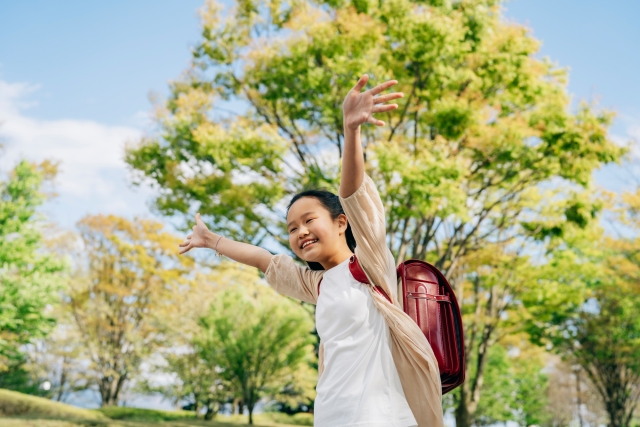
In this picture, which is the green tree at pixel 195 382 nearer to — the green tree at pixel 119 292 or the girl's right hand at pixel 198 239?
the green tree at pixel 119 292

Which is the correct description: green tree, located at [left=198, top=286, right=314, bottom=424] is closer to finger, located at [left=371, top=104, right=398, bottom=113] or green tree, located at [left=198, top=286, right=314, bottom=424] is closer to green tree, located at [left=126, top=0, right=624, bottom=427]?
green tree, located at [left=126, top=0, right=624, bottom=427]

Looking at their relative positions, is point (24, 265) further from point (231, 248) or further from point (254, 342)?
point (231, 248)

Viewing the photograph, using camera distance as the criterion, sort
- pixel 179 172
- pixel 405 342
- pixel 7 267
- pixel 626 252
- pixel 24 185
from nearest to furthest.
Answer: pixel 405 342
pixel 179 172
pixel 7 267
pixel 24 185
pixel 626 252

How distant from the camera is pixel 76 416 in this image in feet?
43.6

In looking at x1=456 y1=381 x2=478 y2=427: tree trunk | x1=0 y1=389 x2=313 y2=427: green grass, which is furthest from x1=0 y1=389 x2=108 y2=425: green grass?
x1=456 y1=381 x2=478 y2=427: tree trunk

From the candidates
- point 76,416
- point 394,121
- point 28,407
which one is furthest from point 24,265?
point 394,121

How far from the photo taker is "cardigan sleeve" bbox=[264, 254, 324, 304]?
212 centimetres

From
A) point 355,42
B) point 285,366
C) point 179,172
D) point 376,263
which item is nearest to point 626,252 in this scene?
point 285,366

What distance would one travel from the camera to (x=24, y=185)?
14570 millimetres

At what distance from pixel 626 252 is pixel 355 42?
11.6 metres

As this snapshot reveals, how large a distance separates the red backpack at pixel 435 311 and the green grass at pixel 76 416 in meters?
9.25

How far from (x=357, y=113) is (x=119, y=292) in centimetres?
1931

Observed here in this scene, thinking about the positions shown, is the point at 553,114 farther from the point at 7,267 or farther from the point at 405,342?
the point at 7,267

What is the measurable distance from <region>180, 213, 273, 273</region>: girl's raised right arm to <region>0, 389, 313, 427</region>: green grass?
843cm
